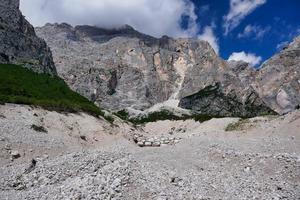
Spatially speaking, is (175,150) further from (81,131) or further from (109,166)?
(81,131)

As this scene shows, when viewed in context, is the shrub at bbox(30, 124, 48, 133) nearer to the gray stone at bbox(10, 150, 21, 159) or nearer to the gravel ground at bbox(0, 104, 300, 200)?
the gravel ground at bbox(0, 104, 300, 200)

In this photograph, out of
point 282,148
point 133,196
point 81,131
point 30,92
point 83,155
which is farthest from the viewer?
point 30,92

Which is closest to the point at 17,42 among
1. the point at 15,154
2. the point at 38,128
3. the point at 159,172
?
the point at 38,128

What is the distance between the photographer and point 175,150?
101ft

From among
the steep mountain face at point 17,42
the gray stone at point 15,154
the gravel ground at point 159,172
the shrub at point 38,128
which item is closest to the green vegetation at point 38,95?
the shrub at point 38,128

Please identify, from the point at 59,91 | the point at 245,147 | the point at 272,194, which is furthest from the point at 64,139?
the point at 59,91

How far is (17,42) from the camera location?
122m

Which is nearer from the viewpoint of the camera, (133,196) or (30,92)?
(133,196)

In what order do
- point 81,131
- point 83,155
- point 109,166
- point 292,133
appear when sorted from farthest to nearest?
point 81,131
point 292,133
point 83,155
point 109,166

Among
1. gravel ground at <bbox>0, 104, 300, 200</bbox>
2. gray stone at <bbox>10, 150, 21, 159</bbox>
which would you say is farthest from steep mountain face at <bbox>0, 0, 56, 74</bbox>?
gravel ground at <bbox>0, 104, 300, 200</bbox>

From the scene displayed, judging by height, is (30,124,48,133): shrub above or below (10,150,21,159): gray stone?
above

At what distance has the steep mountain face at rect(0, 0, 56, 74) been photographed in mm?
111113

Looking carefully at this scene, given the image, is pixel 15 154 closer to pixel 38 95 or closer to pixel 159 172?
pixel 159 172

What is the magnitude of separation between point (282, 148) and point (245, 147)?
260cm
